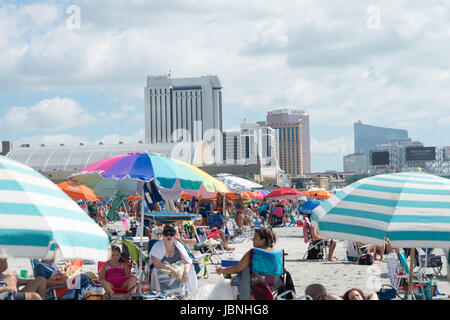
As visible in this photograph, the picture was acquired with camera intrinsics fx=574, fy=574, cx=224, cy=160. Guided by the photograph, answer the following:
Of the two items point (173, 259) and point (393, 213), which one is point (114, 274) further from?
point (393, 213)

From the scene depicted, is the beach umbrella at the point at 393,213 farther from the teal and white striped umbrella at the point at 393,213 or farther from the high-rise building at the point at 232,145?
the high-rise building at the point at 232,145

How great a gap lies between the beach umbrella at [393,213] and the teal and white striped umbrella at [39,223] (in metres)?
2.61

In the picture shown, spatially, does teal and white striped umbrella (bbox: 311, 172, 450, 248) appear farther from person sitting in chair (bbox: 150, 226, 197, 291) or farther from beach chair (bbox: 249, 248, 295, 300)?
person sitting in chair (bbox: 150, 226, 197, 291)

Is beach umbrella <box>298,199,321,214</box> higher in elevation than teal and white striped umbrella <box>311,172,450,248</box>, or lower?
lower

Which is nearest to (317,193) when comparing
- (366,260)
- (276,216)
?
(276,216)

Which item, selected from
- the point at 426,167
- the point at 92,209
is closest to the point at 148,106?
the point at 426,167

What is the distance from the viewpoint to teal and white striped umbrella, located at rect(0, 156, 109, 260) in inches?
166

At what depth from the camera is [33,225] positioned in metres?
4.27

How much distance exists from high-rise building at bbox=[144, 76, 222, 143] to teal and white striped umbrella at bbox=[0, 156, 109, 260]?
188m

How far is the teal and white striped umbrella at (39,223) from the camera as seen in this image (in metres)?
4.23

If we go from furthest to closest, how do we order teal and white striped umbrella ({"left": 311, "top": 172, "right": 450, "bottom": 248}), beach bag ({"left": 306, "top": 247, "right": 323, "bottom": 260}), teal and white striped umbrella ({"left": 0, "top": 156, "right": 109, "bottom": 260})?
beach bag ({"left": 306, "top": 247, "right": 323, "bottom": 260})
teal and white striped umbrella ({"left": 311, "top": 172, "right": 450, "bottom": 248})
teal and white striped umbrella ({"left": 0, "top": 156, "right": 109, "bottom": 260})

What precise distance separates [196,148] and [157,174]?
90867 mm

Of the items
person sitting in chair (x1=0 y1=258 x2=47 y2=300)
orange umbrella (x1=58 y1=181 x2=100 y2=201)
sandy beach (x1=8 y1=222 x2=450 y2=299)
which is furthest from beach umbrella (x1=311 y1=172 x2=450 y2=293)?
orange umbrella (x1=58 y1=181 x2=100 y2=201)

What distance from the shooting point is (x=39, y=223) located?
4281 mm
